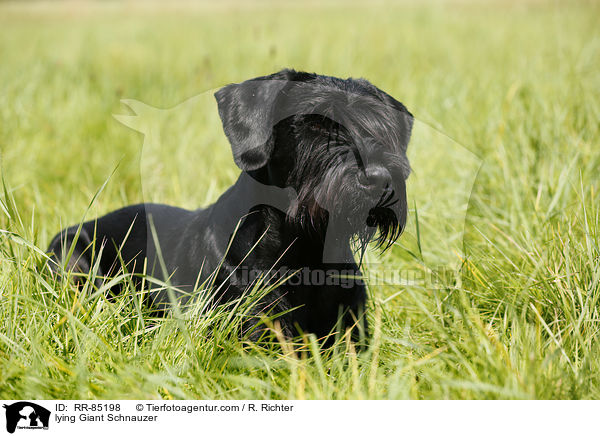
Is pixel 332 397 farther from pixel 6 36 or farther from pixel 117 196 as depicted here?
pixel 6 36

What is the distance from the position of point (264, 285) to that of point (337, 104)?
0.84 meters

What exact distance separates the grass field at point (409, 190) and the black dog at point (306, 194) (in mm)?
199

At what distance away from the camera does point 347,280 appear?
2354 mm

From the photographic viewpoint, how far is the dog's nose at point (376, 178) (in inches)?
79.6

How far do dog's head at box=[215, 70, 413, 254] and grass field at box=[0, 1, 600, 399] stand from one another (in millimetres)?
501

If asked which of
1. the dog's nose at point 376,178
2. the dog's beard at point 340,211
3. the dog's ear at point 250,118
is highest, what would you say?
the dog's ear at point 250,118

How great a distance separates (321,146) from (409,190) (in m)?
1.64

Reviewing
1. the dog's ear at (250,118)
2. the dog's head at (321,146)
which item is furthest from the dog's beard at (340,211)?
the dog's ear at (250,118)

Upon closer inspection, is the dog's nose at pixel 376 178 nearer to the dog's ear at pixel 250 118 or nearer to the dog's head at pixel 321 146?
the dog's head at pixel 321 146
